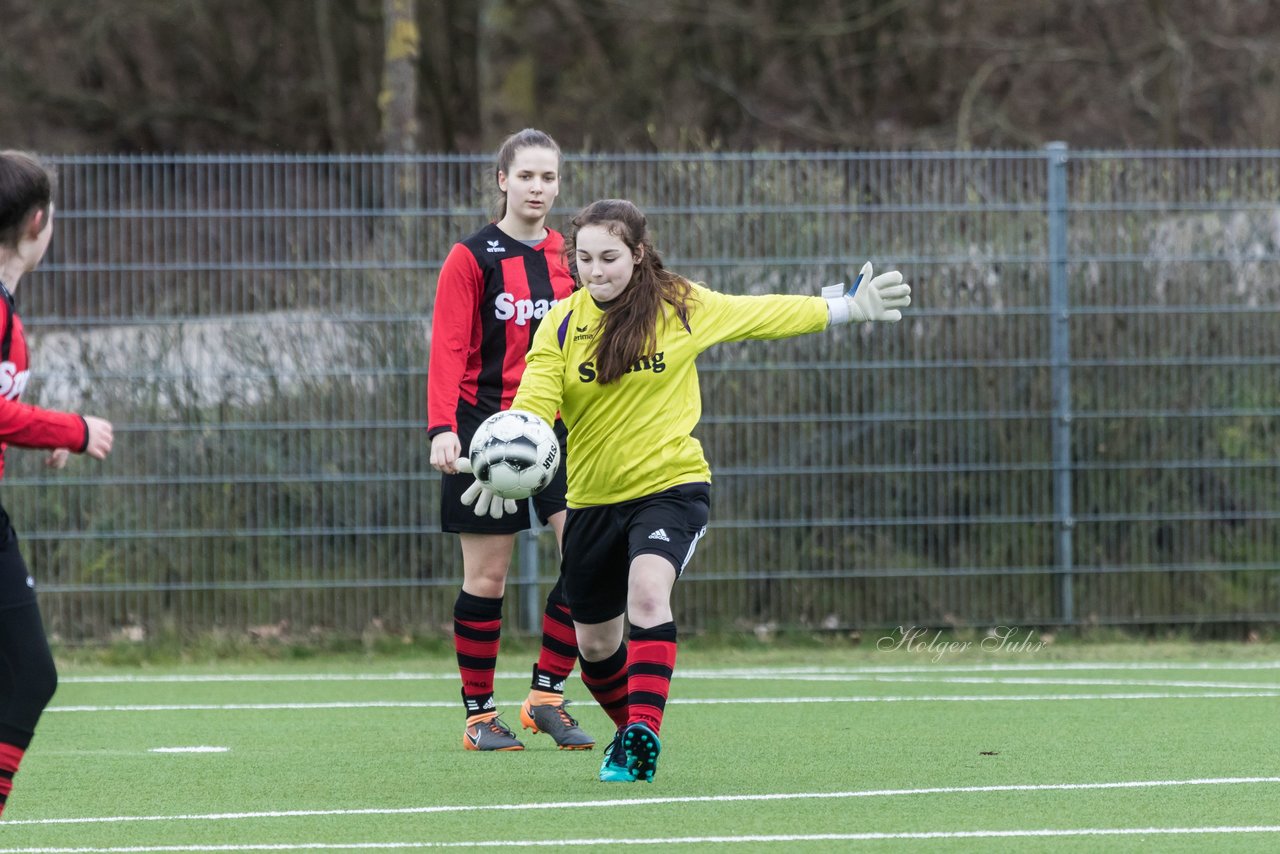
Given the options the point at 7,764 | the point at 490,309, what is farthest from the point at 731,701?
the point at 7,764

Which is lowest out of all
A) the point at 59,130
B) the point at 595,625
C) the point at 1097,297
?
the point at 595,625

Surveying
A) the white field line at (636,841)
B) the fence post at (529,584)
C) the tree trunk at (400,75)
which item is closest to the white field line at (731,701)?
the fence post at (529,584)

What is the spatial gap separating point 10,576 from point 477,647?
94.5 inches

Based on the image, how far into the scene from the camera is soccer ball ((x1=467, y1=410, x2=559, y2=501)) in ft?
17.7

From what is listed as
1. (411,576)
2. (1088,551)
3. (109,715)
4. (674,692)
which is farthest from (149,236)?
(1088,551)

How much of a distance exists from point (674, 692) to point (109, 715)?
238cm

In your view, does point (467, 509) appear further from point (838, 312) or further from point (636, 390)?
point (838, 312)

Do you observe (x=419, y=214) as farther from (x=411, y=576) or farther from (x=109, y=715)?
(x=109, y=715)

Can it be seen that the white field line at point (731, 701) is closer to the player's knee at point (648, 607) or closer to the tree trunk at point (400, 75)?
the player's knee at point (648, 607)

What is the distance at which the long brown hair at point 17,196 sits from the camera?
4293 mm

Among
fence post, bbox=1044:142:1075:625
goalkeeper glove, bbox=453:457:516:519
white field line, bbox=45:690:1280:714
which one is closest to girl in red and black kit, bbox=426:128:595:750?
goalkeeper glove, bbox=453:457:516:519

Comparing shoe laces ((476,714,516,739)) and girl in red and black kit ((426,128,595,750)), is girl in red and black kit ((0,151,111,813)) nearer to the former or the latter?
girl in red and black kit ((426,128,595,750))

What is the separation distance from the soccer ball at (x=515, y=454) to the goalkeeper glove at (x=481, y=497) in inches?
3.2

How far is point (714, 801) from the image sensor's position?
5.18 meters
